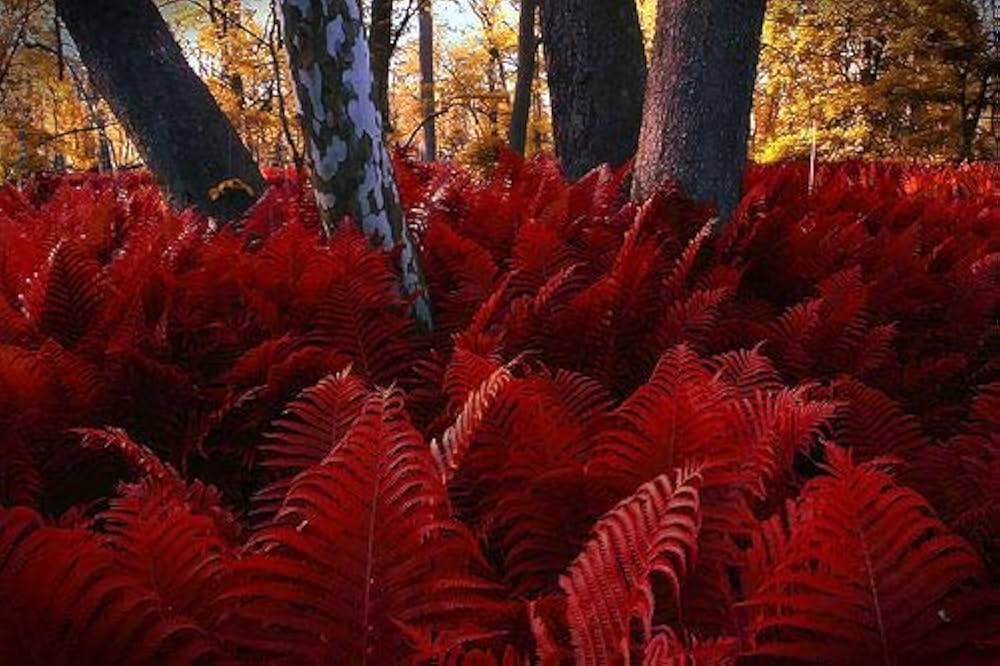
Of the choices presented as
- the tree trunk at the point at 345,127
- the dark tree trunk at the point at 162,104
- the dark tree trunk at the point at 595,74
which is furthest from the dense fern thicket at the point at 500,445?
the dark tree trunk at the point at 595,74

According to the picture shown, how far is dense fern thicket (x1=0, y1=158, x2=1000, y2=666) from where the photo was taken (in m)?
0.95

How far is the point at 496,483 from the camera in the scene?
1594 mm

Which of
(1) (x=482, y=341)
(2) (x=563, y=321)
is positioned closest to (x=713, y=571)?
(1) (x=482, y=341)

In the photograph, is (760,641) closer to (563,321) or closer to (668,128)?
(563,321)

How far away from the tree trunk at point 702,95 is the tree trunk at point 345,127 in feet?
4.71

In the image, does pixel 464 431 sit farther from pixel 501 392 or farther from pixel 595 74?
pixel 595 74

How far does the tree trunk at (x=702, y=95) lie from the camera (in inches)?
144

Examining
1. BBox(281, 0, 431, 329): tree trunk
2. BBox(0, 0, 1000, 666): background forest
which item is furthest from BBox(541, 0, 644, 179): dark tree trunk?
BBox(281, 0, 431, 329): tree trunk

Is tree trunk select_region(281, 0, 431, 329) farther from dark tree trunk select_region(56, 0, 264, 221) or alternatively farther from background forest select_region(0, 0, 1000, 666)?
dark tree trunk select_region(56, 0, 264, 221)

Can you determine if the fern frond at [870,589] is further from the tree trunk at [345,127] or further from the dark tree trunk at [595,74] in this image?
the dark tree trunk at [595,74]

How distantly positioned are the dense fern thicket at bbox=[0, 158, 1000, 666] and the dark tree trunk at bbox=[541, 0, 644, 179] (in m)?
1.10

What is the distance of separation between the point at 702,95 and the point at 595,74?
3.93 feet

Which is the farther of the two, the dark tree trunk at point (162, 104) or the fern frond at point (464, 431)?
the dark tree trunk at point (162, 104)

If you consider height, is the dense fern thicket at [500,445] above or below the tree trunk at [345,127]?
below
